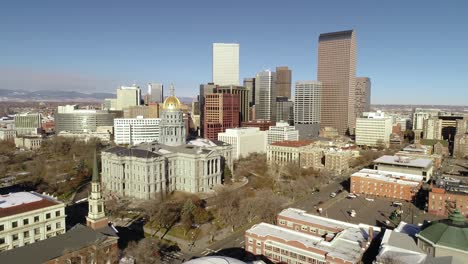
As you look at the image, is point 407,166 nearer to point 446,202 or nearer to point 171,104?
point 446,202

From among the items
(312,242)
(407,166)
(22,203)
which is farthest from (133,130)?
(312,242)

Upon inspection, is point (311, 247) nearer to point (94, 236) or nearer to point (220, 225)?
point (220, 225)

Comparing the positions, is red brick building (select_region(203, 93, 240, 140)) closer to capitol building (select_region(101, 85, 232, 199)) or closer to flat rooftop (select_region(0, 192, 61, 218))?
capitol building (select_region(101, 85, 232, 199))

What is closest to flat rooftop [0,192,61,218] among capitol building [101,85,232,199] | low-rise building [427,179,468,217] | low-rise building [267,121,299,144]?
capitol building [101,85,232,199]

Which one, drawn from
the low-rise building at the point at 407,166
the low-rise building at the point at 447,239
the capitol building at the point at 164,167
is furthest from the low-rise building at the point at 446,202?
the capitol building at the point at 164,167

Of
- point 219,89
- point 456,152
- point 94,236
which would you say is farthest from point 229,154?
point 456,152

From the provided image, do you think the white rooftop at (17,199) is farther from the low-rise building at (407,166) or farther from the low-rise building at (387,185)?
the low-rise building at (407,166)
